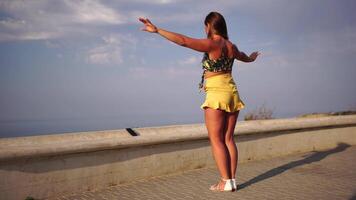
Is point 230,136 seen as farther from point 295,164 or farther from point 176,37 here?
point 295,164

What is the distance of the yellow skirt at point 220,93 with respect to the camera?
4.71 m

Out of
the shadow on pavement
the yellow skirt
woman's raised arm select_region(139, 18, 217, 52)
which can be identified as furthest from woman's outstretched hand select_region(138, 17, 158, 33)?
the shadow on pavement

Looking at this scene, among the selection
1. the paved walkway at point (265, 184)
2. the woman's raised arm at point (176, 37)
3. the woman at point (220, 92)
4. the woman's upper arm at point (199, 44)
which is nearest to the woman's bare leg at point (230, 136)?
the woman at point (220, 92)

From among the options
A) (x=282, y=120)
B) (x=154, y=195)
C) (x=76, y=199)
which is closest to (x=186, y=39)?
(x=154, y=195)

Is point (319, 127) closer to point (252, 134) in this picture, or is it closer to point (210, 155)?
point (252, 134)

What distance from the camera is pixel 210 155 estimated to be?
6293 mm

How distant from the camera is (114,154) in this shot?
511 cm

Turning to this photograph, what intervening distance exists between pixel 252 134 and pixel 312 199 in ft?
8.03

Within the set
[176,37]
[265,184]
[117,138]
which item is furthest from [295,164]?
[176,37]

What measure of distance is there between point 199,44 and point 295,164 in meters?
3.23

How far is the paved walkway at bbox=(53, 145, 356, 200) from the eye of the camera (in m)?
4.67

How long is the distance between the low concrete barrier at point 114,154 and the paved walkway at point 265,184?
0.48 ft

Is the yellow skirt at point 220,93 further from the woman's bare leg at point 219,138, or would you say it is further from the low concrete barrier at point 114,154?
the low concrete barrier at point 114,154

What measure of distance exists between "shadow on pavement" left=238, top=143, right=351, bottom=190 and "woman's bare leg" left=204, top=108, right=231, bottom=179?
0.45 m
